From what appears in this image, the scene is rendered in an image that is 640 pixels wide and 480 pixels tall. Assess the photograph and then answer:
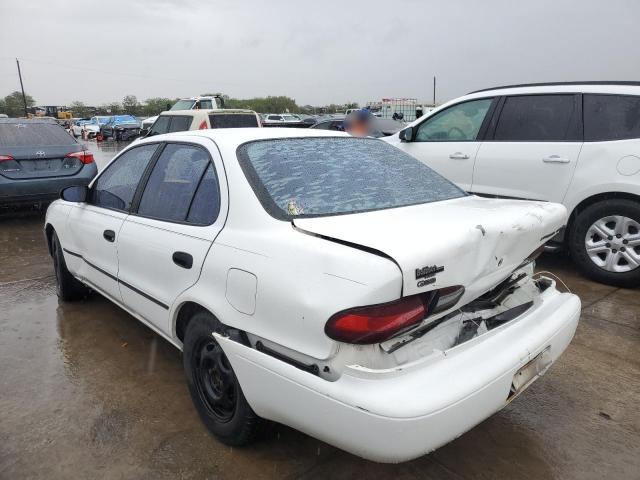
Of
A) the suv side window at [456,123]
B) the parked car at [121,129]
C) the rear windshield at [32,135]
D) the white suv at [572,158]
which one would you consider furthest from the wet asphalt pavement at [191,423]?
the parked car at [121,129]

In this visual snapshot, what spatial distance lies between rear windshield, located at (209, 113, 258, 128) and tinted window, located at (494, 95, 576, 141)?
6.75m

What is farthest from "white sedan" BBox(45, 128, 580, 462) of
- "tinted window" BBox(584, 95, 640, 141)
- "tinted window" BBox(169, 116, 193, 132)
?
"tinted window" BBox(169, 116, 193, 132)

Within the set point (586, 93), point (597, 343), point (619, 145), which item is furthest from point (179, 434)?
point (586, 93)

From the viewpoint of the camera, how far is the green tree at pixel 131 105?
8462 cm

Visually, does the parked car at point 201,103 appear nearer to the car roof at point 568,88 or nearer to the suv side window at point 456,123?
the suv side window at point 456,123

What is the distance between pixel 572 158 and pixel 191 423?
3.98 meters

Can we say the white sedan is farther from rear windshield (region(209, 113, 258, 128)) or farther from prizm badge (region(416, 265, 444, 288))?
rear windshield (region(209, 113, 258, 128))

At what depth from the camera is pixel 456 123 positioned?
18.7 ft

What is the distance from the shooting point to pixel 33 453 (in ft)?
8.12

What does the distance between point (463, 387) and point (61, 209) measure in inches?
142

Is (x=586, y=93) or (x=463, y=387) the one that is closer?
(x=463, y=387)

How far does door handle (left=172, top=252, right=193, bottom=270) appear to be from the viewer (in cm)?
250

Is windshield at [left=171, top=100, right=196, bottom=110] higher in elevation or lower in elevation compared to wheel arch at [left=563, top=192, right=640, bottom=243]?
higher

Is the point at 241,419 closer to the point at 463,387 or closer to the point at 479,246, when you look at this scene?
the point at 463,387
